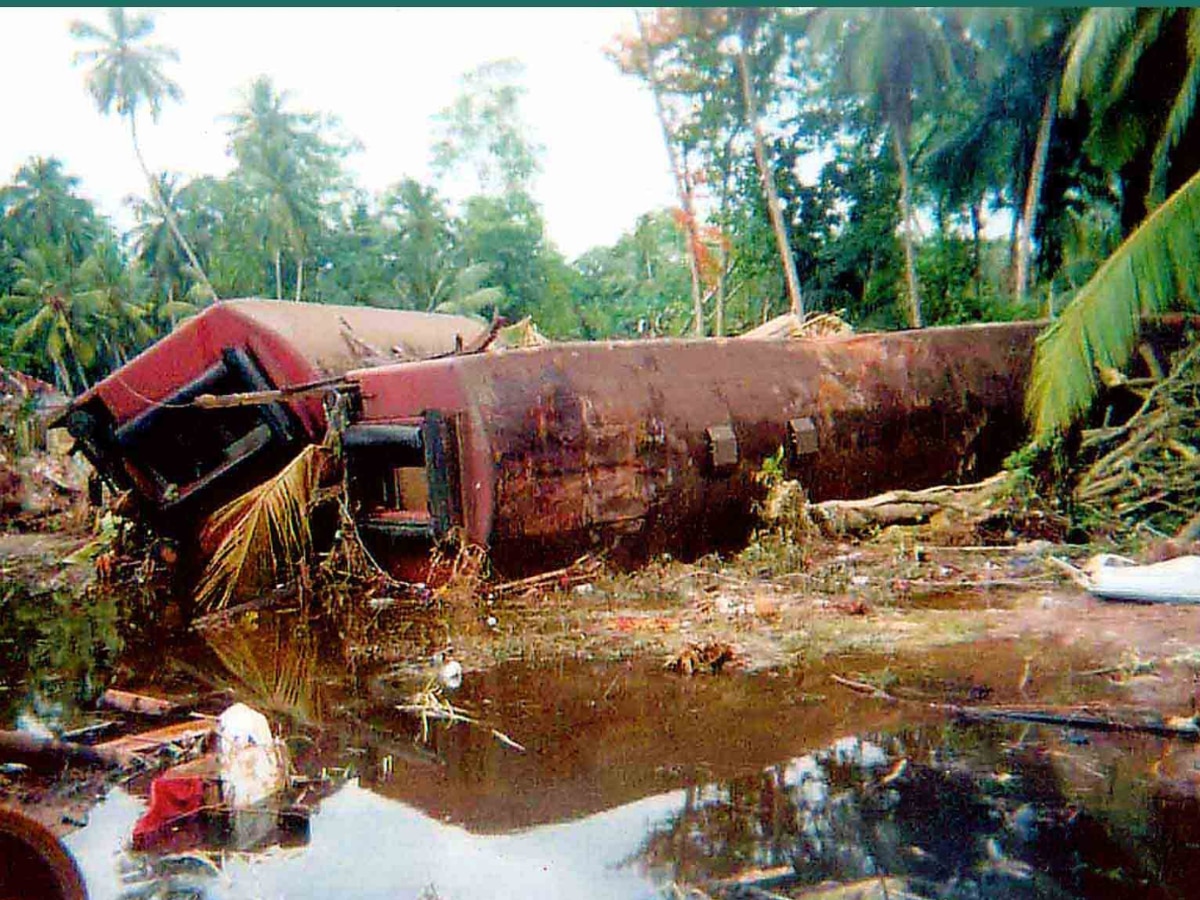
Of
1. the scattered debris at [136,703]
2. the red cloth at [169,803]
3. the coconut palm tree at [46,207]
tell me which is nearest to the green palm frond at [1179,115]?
the scattered debris at [136,703]

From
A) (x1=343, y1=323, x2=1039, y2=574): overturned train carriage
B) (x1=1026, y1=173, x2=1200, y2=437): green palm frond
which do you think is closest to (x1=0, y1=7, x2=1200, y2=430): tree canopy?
(x1=1026, y1=173, x2=1200, y2=437): green palm frond

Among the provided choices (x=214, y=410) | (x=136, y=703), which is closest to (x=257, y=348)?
(x=214, y=410)

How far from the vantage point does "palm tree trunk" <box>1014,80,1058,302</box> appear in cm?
1060

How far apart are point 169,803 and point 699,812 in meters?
1.41

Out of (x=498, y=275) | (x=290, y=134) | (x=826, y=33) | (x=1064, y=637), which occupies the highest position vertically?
(x=290, y=134)

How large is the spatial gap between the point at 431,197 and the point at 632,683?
31.2 meters

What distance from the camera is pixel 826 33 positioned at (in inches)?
112

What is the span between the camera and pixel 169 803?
2.70 m

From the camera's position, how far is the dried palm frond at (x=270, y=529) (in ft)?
18.5

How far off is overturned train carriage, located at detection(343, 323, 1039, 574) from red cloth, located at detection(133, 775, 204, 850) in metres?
2.74

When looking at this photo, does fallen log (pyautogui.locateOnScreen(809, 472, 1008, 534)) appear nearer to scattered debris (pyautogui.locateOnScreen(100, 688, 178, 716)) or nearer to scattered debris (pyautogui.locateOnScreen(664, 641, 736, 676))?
scattered debris (pyautogui.locateOnScreen(664, 641, 736, 676))

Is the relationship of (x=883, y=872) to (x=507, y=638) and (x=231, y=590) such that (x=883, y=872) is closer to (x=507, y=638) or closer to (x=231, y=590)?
(x=507, y=638)

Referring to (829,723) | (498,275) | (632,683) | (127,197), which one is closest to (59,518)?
(632,683)

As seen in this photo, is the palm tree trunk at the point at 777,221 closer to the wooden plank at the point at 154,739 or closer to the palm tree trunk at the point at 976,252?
the palm tree trunk at the point at 976,252
